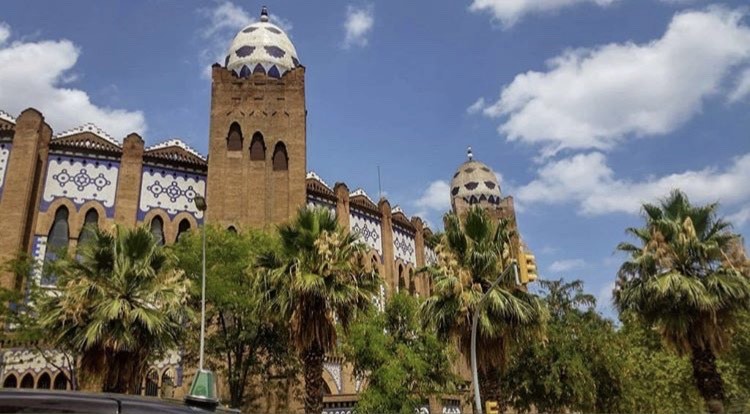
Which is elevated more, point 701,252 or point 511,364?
point 701,252

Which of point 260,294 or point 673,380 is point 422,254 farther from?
point 260,294

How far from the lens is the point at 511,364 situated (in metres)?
24.2

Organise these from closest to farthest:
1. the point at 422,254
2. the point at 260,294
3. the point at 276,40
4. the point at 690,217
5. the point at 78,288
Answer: the point at 78,288
the point at 260,294
the point at 690,217
the point at 276,40
the point at 422,254

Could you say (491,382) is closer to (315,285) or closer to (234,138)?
(315,285)

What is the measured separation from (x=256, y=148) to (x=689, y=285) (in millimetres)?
17921

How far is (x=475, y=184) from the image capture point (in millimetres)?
51625

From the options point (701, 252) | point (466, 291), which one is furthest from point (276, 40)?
point (701, 252)

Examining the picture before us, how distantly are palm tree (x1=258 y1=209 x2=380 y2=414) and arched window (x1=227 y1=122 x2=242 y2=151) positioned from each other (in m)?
10.6

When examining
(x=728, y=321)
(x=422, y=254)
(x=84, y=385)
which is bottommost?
(x=84, y=385)

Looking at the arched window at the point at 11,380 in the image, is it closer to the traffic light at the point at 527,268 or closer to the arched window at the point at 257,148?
the arched window at the point at 257,148

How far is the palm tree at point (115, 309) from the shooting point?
52.0ft

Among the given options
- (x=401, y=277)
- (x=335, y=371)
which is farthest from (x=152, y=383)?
(x=401, y=277)

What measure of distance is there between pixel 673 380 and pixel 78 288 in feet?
87.1

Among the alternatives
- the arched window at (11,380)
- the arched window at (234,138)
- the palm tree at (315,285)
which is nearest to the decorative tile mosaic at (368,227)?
the arched window at (234,138)
